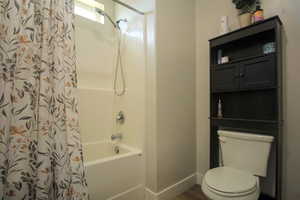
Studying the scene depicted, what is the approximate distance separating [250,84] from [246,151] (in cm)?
62

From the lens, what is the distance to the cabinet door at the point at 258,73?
1312 mm

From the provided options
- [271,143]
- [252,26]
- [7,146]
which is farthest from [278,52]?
[7,146]

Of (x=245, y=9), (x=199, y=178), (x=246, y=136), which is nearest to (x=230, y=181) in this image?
(x=246, y=136)

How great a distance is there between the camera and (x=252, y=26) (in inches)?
55.2

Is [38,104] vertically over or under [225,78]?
under

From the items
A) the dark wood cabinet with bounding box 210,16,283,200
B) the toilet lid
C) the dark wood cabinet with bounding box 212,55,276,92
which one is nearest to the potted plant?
the dark wood cabinet with bounding box 210,16,283,200

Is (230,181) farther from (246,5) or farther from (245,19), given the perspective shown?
(246,5)

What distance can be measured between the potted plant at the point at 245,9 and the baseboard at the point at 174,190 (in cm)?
181

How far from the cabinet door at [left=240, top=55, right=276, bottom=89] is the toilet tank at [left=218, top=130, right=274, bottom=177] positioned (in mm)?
459

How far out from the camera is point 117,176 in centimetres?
147

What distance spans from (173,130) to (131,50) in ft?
3.55

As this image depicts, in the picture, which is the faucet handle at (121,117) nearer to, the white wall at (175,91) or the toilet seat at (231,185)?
the white wall at (175,91)

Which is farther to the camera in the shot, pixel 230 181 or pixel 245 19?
pixel 245 19

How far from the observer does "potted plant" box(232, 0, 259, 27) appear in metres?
1.49
